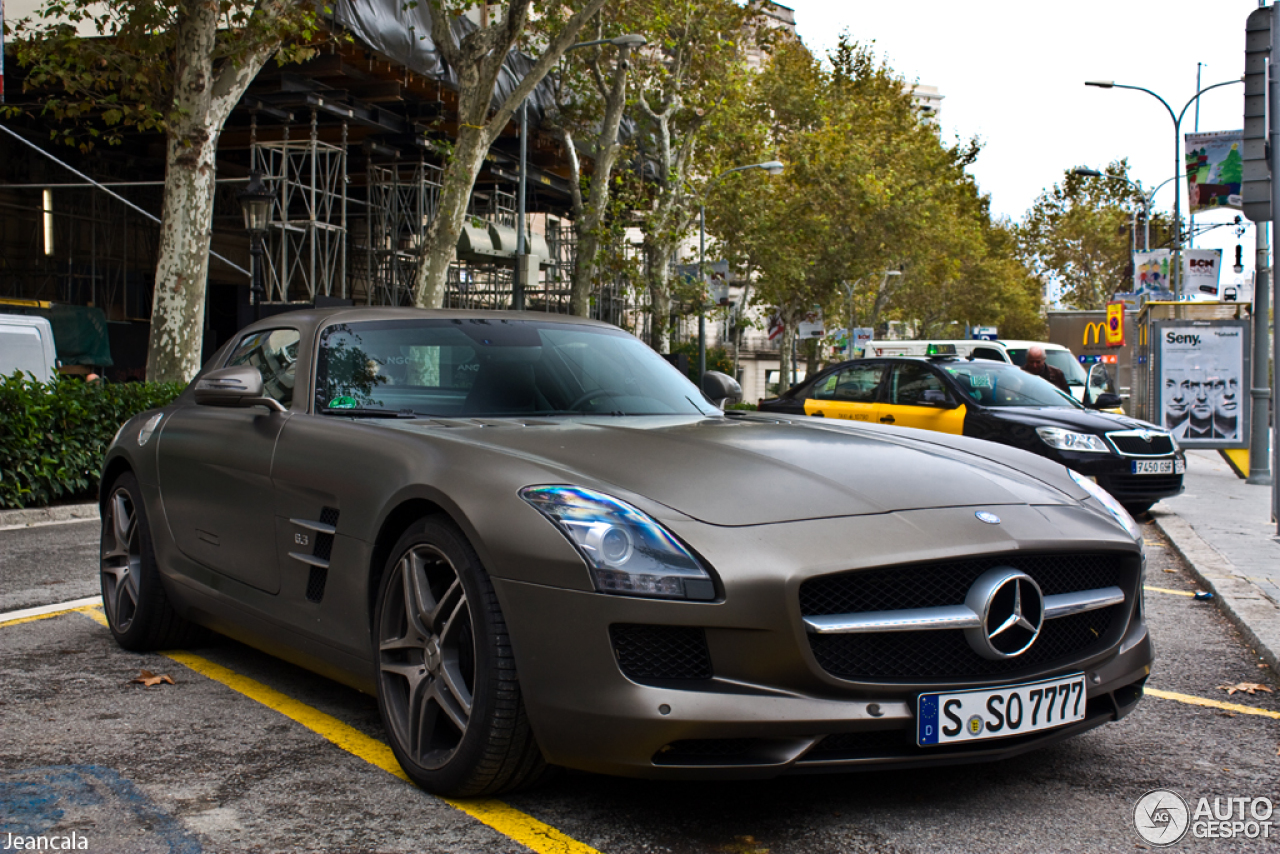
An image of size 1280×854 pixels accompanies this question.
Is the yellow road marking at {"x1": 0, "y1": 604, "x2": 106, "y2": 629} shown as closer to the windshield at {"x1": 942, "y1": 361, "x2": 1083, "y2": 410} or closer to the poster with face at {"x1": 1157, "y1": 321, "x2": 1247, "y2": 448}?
the windshield at {"x1": 942, "y1": 361, "x2": 1083, "y2": 410}

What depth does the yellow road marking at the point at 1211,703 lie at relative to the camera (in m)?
4.35

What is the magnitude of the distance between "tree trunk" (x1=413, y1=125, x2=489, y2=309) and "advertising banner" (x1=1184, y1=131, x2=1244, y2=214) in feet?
30.9

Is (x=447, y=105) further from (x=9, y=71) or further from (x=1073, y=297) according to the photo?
(x=1073, y=297)

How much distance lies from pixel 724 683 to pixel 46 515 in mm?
9321

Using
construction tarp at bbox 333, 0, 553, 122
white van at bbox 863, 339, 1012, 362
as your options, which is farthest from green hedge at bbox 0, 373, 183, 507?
white van at bbox 863, 339, 1012, 362

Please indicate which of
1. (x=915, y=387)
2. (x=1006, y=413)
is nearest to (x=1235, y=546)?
(x=1006, y=413)

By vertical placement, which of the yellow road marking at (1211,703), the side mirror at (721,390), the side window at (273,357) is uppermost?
the side window at (273,357)

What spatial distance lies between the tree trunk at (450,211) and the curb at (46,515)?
707 cm

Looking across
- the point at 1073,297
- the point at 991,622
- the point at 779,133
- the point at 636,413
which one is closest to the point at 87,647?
the point at 636,413

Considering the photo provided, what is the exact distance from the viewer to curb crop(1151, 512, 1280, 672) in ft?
17.6

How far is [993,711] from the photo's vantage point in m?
2.95

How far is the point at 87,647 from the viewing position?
17.0 feet

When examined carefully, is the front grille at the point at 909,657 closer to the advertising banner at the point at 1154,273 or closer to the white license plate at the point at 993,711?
the white license plate at the point at 993,711

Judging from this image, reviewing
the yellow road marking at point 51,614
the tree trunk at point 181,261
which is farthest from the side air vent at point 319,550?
the tree trunk at point 181,261
